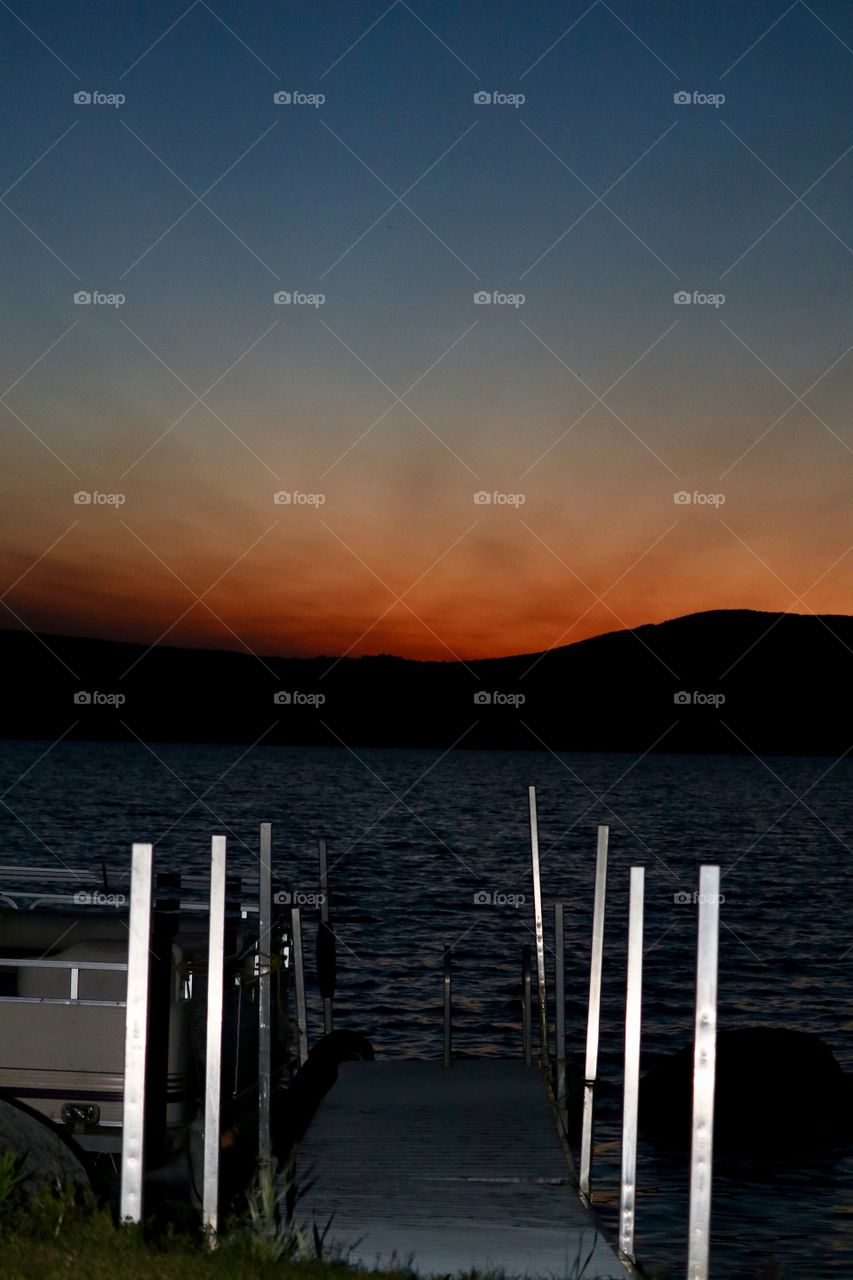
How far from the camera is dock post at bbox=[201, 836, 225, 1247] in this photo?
8.56 metres

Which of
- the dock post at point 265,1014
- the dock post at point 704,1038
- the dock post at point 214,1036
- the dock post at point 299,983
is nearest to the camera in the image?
the dock post at point 704,1038

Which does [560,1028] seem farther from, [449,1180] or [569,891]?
[569,891]

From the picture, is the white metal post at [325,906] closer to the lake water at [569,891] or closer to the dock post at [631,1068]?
the lake water at [569,891]

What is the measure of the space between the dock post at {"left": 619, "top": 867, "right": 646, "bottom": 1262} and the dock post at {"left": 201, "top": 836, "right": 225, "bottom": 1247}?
2.32m

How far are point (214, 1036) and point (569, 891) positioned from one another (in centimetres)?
3839

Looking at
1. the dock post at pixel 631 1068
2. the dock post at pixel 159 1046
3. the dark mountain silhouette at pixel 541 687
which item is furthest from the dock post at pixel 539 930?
the dark mountain silhouette at pixel 541 687

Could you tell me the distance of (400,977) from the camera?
104ft

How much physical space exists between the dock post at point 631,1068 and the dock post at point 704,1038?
5.04ft

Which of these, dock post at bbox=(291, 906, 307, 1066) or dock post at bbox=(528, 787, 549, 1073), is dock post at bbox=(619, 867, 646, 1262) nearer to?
dock post at bbox=(528, 787, 549, 1073)

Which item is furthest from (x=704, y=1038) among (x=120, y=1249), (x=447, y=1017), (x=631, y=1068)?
(x=447, y=1017)

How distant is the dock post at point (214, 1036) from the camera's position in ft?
28.1

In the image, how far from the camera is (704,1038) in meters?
7.19

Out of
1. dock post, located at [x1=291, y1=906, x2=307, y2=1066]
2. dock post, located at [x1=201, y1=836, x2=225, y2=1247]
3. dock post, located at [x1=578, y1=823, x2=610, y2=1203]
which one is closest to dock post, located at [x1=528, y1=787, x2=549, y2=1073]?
dock post, located at [x1=291, y1=906, x2=307, y2=1066]

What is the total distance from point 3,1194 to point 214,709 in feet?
335
